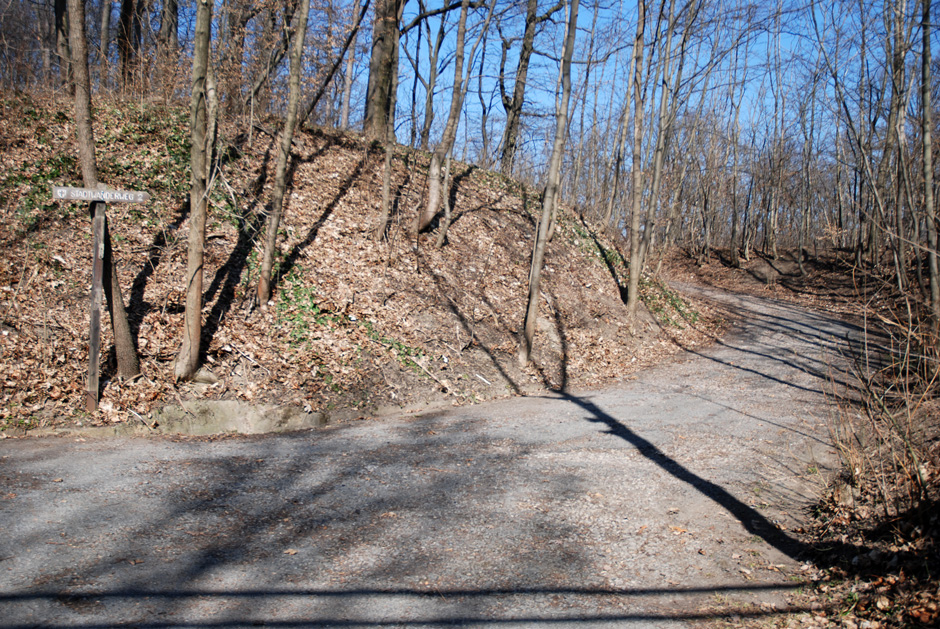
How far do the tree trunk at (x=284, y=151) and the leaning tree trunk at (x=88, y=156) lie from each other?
96.5 inches

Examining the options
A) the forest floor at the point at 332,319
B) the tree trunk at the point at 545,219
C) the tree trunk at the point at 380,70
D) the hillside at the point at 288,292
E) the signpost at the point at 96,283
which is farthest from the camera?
the tree trunk at the point at 380,70

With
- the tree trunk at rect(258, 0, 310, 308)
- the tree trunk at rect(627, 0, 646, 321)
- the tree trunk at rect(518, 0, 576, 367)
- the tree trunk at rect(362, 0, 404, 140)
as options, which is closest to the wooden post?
the tree trunk at rect(258, 0, 310, 308)

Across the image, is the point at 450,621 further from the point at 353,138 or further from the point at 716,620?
the point at 353,138

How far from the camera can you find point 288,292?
1068cm

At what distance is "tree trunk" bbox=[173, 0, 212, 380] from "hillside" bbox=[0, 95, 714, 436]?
1.23ft

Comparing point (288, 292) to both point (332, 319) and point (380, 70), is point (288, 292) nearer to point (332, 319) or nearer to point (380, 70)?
point (332, 319)

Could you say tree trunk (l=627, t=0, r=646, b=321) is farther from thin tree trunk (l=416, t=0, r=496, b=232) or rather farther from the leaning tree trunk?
the leaning tree trunk

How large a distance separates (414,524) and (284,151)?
715cm

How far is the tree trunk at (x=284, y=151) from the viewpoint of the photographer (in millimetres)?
9562

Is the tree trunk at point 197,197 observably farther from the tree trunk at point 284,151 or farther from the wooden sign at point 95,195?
the tree trunk at point 284,151

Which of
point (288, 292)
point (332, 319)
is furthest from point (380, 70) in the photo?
point (332, 319)

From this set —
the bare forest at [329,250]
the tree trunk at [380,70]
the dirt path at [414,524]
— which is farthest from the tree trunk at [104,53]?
the dirt path at [414,524]

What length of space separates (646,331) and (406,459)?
1069 cm

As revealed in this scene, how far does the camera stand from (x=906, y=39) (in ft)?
42.3
